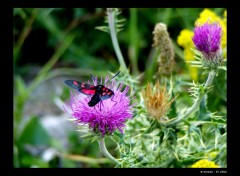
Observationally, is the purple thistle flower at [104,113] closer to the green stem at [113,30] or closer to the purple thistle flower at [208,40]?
the purple thistle flower at [208,40]

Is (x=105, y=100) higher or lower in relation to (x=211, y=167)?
higher

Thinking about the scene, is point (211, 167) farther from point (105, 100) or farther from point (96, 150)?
point (96, 150)

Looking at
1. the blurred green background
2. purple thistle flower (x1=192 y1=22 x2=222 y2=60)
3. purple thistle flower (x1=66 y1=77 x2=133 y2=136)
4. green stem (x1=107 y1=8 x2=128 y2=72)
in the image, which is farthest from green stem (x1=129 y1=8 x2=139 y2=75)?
purple thistle flower (x1=66 y1=77 x2=133 y2=136)

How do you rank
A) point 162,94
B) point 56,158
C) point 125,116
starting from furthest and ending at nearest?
point 56,158
point 162,94
point 125,116

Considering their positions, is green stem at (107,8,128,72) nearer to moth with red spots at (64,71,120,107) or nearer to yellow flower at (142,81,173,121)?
yellow flower at (142,81,173,121)

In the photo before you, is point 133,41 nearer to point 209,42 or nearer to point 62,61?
point 62,61

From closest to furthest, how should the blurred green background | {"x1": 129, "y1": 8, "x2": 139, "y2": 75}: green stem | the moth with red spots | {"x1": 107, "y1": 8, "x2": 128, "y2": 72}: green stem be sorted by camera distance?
the moth with red spots
{"x1": 107, "y1": 8, "x2": 128, "y2": 72}: green stem
the blurred green background
{"x1": 129, "y1": 8, "x2": 139, "y2": 75}: green stem
